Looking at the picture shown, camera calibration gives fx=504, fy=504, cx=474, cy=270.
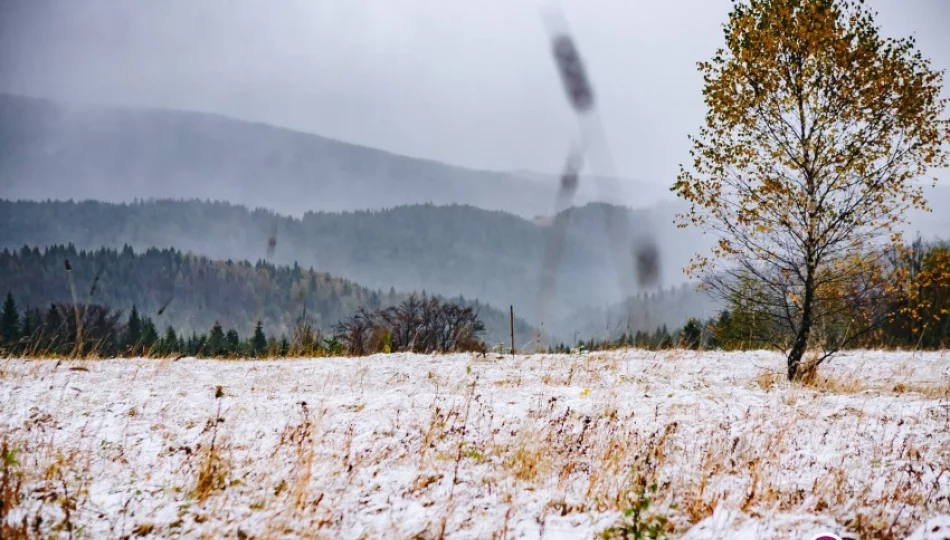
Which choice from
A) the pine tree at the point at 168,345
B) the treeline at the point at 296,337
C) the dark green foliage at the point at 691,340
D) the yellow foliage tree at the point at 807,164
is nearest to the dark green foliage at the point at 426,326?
the treeline at the point at 296,337

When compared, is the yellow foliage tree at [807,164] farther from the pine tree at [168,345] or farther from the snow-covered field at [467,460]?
the pine tree at [168,345]

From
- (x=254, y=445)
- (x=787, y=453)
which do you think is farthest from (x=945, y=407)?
(x=254, y=445)

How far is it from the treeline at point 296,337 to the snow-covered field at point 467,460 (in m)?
4.94

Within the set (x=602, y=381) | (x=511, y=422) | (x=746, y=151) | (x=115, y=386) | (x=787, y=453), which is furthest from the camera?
(x=746, y=151)

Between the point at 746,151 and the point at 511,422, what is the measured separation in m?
7.96

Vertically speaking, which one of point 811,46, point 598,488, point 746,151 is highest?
point 811,46

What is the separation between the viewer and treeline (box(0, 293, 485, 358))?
14398mm

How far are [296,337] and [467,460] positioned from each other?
12.0 m

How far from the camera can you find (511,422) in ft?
21.4

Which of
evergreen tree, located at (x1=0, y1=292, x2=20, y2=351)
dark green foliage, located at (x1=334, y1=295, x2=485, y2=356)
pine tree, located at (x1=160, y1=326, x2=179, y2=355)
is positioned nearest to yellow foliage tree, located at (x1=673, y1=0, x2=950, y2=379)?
pine tree, located at (x1=160, y1=326, x2=179, y2=355)

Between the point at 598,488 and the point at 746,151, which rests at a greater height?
the point at 746,151

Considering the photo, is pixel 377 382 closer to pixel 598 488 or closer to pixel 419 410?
pixel 419 410

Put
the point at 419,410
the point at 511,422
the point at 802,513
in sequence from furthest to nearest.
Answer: the point at 419,410
the point at 511,422
the point at 802,513

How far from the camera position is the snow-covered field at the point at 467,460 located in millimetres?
3881
